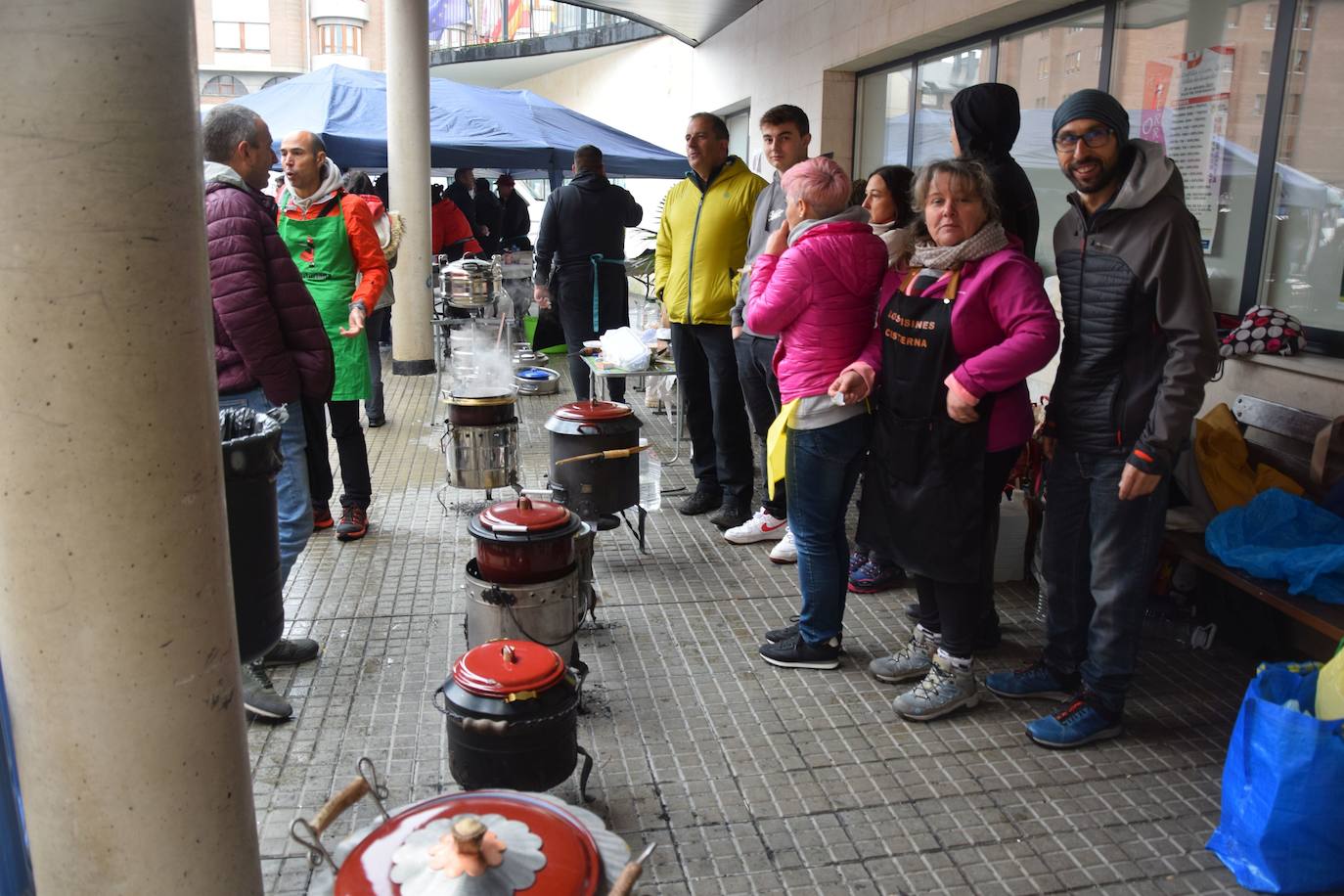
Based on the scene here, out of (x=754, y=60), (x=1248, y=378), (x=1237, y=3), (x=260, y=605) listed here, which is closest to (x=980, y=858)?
(x=260, y=605)

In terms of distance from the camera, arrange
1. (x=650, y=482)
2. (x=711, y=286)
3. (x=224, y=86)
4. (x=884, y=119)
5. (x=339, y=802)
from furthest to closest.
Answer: (x=224, y=86) → (x=884, y=119) → (x=650, y=482) → (x=711, y=286) → (x=339, y=802)

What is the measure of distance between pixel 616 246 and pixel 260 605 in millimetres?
5954

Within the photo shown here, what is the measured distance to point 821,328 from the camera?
378 cm

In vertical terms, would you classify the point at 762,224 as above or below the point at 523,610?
above

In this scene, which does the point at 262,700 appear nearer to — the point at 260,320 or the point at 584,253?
the point at 260,320

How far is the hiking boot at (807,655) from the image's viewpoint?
4125 millimetres

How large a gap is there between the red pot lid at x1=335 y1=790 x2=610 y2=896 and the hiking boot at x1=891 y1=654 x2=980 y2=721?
2.13 metres

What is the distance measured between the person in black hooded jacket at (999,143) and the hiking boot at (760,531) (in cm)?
235

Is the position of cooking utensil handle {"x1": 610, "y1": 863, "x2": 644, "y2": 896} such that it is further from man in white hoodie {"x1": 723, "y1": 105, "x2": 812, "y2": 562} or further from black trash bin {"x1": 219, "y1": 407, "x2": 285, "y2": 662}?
man in white hoodie {"x1": 723, "y1": 105, "x2": 812, "y2": 562}

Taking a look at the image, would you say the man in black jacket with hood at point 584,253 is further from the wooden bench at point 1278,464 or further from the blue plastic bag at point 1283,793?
the blue plastic bag at point 1283,793

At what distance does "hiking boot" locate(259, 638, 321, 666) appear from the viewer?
13.5 feet

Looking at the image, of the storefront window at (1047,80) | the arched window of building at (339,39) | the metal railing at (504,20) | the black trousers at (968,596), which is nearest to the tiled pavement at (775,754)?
the black trousers at (968,596)

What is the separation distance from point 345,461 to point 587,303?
3.10 meters

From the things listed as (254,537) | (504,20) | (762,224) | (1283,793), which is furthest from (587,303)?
(504,20)
